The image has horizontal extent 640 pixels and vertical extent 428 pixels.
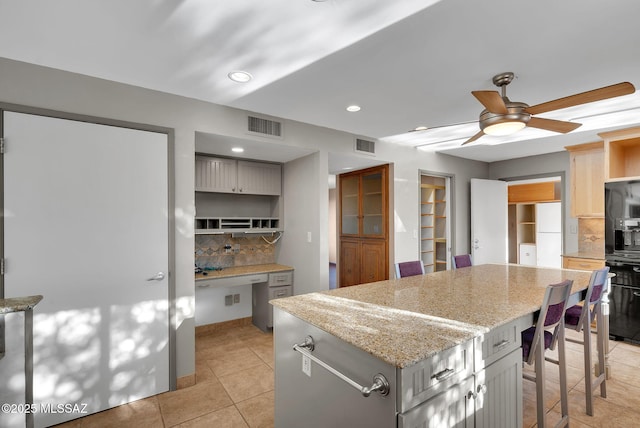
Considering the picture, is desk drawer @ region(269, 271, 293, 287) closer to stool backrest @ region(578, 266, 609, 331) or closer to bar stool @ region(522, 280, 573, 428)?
bar stool @ region(522, 280, 573, 428)

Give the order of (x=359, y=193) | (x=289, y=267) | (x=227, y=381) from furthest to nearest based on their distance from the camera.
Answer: (x=359, y=193)
(x=289, y=267)
(x=227, y=381)

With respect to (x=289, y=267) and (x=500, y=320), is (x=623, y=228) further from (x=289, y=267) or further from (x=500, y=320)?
(x=289, y=267)

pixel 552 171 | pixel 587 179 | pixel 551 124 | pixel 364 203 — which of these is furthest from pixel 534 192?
pixel 551 124

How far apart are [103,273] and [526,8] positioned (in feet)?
10.0

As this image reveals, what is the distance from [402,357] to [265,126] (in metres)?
2.56

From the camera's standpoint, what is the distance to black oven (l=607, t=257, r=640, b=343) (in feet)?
10.6

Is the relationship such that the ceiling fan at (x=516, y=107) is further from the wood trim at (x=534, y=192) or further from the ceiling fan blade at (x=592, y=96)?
the wood trim at (x=534, y=192)

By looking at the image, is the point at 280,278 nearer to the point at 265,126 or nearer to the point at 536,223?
the point at 265,126

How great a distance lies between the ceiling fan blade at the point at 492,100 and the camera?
5.90 ft

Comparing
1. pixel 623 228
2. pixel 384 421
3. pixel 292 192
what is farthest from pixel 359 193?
pixel 384 421

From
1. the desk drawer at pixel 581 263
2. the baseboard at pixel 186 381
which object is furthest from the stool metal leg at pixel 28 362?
the desk drawer at pixel 581 263

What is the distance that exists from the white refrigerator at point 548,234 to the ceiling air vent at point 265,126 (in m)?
6.04

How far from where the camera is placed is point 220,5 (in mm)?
1466

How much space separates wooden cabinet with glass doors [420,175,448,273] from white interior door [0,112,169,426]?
155 inches
